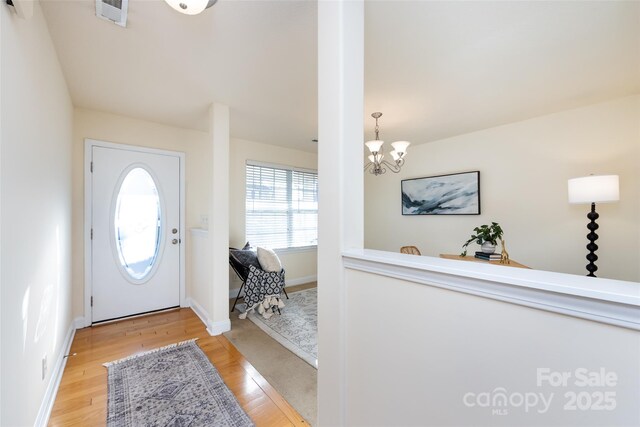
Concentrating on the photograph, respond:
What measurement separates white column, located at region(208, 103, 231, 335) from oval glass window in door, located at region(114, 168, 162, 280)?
1.04 metres

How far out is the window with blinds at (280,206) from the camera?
4121 mm

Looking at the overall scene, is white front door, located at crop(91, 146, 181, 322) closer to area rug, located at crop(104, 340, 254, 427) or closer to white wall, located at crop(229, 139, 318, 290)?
white wall, located at crop(229, 139, 318, 290)

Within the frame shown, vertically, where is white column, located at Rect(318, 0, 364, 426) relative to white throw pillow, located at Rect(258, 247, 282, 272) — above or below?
above

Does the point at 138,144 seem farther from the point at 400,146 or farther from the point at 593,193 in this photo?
the point at 593,193

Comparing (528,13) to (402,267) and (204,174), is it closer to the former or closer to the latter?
(402,267)

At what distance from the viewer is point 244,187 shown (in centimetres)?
400

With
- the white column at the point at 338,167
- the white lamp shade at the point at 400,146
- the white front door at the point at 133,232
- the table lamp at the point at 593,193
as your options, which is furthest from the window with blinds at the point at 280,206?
the table lamp at the point at 593,193

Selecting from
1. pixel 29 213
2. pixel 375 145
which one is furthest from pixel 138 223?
pixel 375 145

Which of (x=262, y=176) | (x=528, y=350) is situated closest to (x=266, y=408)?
(x=528, y=350)

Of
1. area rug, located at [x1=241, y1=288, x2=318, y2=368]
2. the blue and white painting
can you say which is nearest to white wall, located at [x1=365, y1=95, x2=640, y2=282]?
the blue and white painting

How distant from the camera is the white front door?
114 inches

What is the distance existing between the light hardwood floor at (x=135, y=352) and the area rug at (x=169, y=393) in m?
0.06

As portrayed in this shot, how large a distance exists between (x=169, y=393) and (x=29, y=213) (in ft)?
4.58

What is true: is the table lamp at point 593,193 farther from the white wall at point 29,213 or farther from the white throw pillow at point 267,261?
the white wall at point 29,213
